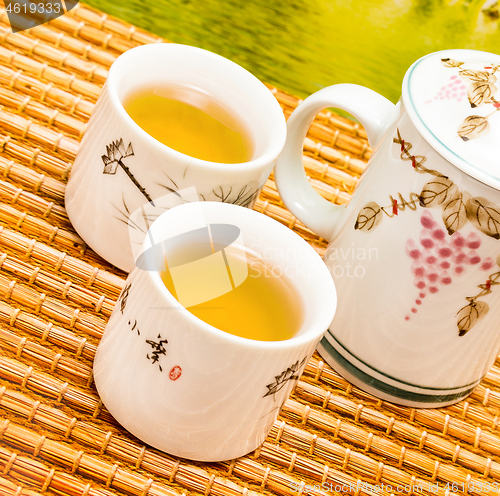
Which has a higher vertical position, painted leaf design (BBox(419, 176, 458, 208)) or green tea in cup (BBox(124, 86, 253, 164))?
painted leaf design (BBox(419, 176, 458, 208))

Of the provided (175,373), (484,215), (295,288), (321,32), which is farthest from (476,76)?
(321,32)

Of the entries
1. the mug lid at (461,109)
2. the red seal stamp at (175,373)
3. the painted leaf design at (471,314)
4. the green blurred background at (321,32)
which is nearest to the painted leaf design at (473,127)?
the mug lid at (461,109)

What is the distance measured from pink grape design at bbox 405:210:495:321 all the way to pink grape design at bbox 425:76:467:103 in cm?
9

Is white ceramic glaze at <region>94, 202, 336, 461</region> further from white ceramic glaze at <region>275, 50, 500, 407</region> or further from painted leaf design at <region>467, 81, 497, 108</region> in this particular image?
painted leaf design at <region>467, 81, 497, 108</region>

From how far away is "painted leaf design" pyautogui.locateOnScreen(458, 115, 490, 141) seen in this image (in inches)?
17.5

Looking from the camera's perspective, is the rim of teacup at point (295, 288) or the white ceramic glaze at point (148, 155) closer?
the rim of teacup at point (295, 288)

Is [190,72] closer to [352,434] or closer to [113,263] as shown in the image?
[113,263]

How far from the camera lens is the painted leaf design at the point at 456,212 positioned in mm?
445

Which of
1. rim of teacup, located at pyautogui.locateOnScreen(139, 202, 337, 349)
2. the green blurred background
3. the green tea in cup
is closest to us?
rim of teacup, located at pyautogui.locateOnScreen(139, 202, 337, 349)

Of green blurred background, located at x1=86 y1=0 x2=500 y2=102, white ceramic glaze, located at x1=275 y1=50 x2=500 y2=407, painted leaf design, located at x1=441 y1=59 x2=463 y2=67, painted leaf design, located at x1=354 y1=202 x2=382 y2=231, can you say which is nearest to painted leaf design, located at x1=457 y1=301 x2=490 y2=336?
white ceramic glaze, located at x1=275 y1=50 x2=500 y2=407

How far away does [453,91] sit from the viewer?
0.47 metres

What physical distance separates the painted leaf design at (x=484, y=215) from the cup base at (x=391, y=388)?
0.18m

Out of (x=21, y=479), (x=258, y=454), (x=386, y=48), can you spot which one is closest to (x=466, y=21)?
(x=386, y=48)

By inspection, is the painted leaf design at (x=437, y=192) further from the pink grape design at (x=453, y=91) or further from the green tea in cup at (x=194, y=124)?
the green tea in cup at (x=194, y=124)
